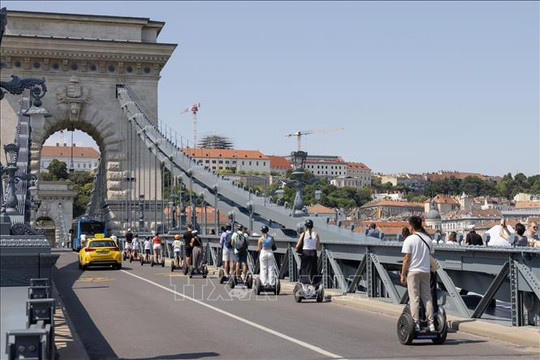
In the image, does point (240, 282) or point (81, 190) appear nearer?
point (240, 282)

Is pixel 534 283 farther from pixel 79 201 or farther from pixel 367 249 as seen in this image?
pixel 79 201

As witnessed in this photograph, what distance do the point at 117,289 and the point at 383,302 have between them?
9.65m

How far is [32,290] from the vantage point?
30.5 feet

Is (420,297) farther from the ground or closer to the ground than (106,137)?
closer to the ground

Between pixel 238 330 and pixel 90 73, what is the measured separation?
50.8m

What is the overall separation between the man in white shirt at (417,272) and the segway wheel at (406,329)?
8 centimetres

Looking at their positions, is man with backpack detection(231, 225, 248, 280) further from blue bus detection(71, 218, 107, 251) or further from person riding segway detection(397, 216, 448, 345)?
blue bus detection(71, 218, 107, 251)

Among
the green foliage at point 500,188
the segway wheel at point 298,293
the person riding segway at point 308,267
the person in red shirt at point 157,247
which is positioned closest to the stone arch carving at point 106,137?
the person in red shirt at point 157,247

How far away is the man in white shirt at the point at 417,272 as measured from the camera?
41.6ft

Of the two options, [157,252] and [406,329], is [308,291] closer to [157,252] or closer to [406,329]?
[406,329]

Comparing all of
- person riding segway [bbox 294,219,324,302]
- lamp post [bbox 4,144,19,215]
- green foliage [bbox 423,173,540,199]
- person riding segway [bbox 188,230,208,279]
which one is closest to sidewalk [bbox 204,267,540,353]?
person riding segway [bbox 294,219,324,302]

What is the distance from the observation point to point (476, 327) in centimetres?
1388

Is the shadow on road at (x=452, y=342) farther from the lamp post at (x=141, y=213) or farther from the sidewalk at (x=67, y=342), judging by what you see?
the lamp post at (x=141, y=213)

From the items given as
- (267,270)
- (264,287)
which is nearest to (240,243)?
(267,270)
